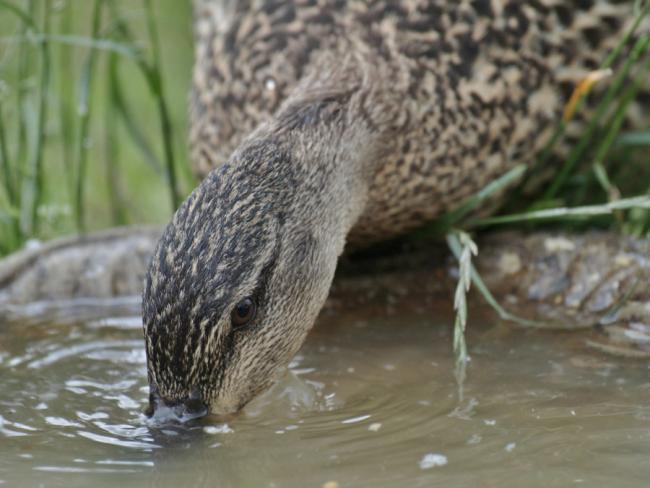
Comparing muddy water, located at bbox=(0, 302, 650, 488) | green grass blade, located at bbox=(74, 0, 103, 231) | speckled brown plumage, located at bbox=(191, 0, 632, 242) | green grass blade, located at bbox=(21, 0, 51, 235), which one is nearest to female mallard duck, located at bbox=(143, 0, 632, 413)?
speckled brown plumage, located at bbox=(191, 0, 632, 242)

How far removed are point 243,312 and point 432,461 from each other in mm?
744

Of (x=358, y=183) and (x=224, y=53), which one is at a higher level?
(x=224, y=53)

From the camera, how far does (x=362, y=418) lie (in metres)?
3.50

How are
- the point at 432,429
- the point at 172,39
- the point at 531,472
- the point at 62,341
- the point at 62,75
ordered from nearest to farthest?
1. the point at 531,472
2. the point at 432,429
3. the point at 62,341
4. the point at 62,75
5. the point at 172,39

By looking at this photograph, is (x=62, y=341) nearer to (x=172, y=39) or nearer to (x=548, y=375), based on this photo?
(x=548, y=375)

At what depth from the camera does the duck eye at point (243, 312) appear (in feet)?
11.2

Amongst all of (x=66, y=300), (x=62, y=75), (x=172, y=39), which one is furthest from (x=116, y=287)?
(x=172, y=39)

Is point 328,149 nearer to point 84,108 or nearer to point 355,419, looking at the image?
point 355,419

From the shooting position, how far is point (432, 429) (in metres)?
3.34

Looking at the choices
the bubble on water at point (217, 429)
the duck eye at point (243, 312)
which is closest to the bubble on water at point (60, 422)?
the bubble on water at point (217, 429)

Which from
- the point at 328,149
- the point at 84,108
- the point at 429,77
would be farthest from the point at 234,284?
the point at 84,108

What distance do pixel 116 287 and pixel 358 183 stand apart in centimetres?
121

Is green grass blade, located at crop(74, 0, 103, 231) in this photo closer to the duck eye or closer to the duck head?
the duck head

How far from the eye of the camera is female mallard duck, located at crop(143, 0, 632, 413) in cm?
371
